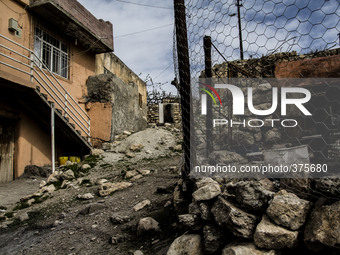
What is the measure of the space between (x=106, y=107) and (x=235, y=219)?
767 cm

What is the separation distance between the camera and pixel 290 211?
160 cm

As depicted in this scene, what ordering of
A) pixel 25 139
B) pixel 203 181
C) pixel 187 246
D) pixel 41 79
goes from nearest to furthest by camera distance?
pixel 187 246
pixel 203 181
pixel 25 139
pixel 41 79

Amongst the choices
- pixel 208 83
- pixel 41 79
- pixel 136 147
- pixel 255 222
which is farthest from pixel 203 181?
pixel 41 79

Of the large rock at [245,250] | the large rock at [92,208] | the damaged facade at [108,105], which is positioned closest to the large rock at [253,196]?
the large rock at [245,250]

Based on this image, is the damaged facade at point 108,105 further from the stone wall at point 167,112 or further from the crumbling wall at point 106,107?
the stone wall at point 167,112

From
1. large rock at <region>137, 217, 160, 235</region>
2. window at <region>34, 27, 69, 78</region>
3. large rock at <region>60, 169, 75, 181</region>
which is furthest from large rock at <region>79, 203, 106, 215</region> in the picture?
window at <region>34, 27, 69, 78</region>

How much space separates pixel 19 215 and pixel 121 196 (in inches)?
65.9

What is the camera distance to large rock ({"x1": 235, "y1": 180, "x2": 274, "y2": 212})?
5.84ft

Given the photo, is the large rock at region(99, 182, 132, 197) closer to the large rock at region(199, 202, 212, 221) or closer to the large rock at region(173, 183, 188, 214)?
the large rock at region(173, 183, 188, 214)

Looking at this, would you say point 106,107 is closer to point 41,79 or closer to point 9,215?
point 41,79

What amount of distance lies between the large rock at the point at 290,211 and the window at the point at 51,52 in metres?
7.97

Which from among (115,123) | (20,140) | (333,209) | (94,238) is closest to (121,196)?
(94,238)

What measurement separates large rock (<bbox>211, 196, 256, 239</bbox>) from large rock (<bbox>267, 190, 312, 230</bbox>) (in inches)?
6.2

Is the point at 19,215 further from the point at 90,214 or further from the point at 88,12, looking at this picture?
the point at 88,12
